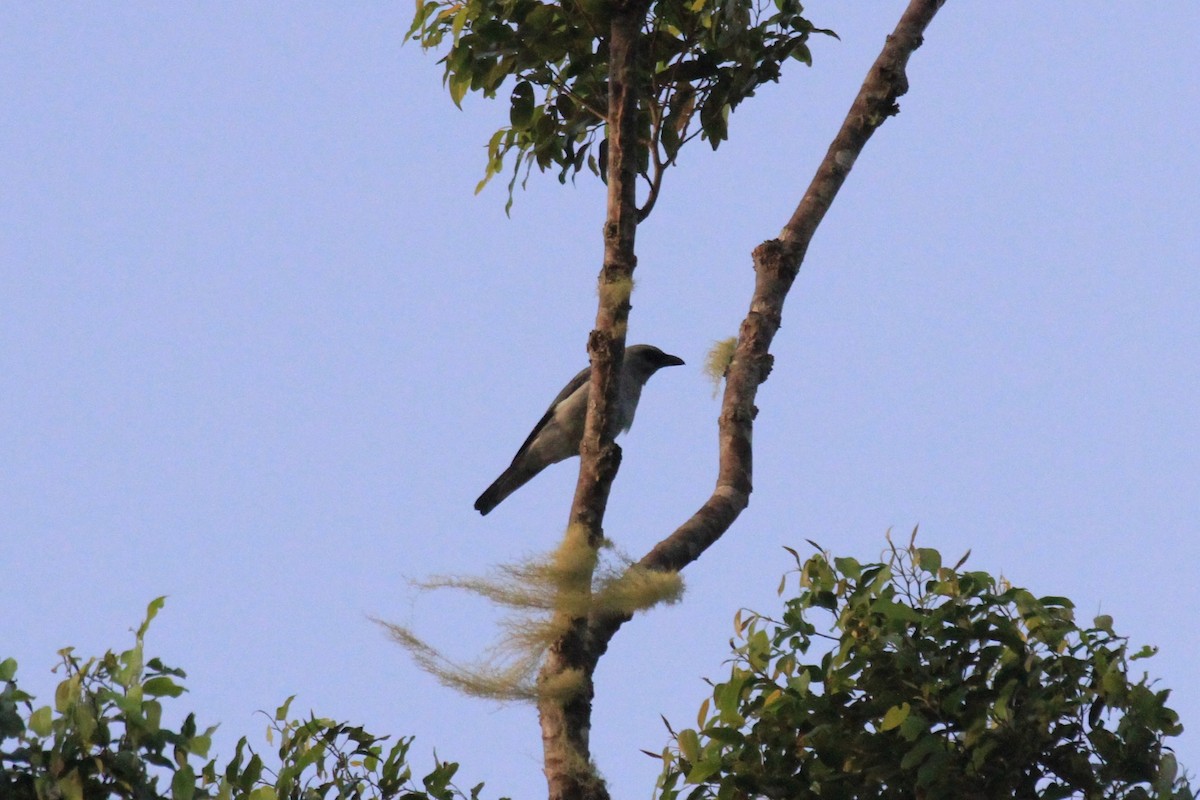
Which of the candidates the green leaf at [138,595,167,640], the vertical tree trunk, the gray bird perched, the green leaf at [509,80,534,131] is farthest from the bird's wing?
the green leaf at [138,595,167,640]

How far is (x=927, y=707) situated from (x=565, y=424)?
16.0 ft

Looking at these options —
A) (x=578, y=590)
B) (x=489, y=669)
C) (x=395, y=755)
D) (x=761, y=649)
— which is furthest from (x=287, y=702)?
(x=761, y=649)

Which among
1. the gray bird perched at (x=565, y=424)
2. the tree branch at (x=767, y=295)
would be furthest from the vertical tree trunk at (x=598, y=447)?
the gray bird perched at (x=565, y=424)

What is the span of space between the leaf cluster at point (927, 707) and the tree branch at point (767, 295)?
0.41 metres

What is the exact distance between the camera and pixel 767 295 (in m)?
5.23

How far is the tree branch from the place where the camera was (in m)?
4.56

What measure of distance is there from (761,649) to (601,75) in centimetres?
221

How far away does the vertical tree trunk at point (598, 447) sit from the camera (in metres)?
4.17

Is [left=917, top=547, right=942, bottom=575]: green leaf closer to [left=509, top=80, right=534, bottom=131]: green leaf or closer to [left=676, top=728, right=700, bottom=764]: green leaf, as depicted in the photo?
[left=676, top=728, right=700, bottom=764]: green leaf

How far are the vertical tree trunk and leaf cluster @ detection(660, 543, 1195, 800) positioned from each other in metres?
0.32

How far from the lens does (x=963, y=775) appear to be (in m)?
4.04

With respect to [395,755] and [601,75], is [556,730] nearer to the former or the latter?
[395,755]

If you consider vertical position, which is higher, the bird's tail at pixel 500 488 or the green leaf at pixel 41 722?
the bird's tail at pixel 500 488

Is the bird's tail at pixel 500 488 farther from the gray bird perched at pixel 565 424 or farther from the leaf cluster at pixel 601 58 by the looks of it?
the leaf cluster at pixel 601 58
